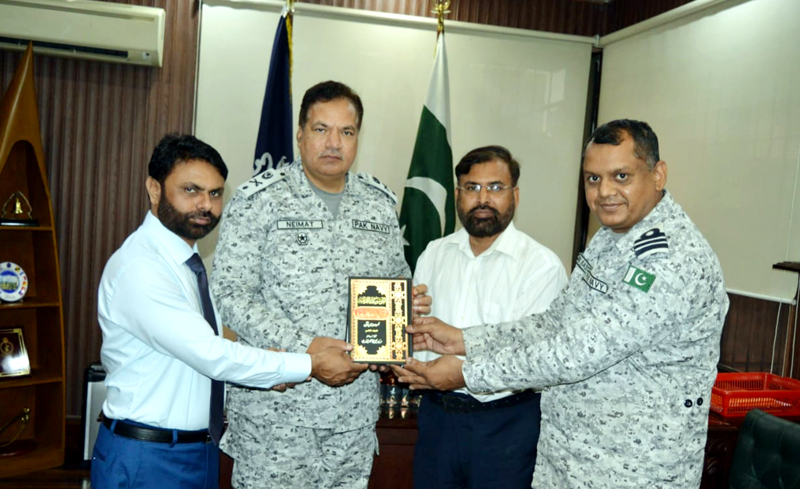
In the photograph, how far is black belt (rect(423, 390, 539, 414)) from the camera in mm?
2408

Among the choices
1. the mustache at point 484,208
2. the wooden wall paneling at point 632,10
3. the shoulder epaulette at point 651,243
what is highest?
the wooden wall paneling at point 632,10

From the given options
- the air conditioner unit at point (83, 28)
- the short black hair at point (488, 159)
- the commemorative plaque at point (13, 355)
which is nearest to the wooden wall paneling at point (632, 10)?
the short black hair at point (488, 159)

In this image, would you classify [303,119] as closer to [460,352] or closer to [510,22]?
[460,352]

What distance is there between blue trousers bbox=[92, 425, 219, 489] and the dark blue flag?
7.77 ft

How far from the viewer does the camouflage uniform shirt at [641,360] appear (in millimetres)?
1783

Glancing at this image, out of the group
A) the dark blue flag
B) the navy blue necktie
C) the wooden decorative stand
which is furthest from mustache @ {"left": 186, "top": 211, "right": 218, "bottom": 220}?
the wooden decorative stand

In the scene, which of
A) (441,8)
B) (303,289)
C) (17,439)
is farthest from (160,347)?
(441,8)

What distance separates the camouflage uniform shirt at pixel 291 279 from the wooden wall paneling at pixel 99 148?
248 centimetres

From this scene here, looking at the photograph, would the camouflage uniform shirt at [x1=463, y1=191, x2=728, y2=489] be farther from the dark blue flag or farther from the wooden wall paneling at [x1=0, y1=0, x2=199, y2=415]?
the wooden wall paneling at [x1=0, y1=0, x2=199, y2=415]

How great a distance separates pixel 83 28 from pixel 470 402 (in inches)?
128

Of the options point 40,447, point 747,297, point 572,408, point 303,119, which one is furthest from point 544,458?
point 40,447

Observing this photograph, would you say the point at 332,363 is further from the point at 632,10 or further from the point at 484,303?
the point at 632,10

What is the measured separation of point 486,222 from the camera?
2.58 metres

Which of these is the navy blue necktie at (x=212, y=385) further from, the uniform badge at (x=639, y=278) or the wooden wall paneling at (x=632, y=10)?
the wooden wall paneling at (x=632, y=10)
